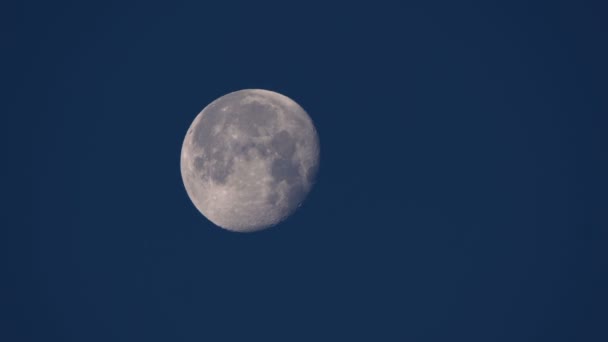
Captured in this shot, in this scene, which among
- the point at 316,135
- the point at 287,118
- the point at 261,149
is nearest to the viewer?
the point at 261,149

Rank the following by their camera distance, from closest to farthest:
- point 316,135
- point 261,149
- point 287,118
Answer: point 261,149
point 287,118
point 316,135

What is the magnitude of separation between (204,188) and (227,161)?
1.62 meters

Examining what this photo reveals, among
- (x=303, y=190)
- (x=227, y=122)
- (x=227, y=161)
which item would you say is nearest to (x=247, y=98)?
(x=227, y=122)

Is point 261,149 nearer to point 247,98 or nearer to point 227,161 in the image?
point 227,161

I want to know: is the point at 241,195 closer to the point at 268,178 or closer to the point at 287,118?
the point at 268,178

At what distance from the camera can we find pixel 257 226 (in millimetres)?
17578

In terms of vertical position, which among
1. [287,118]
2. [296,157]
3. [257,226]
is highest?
[287,118]

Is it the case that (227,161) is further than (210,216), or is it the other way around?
(210,216)

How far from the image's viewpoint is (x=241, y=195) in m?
16.4

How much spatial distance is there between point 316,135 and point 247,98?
9.33 ft

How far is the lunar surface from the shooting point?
15.9 metres

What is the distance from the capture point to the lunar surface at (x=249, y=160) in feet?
52.2

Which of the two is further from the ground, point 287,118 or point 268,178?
point 287,118

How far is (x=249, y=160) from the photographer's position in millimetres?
15828
